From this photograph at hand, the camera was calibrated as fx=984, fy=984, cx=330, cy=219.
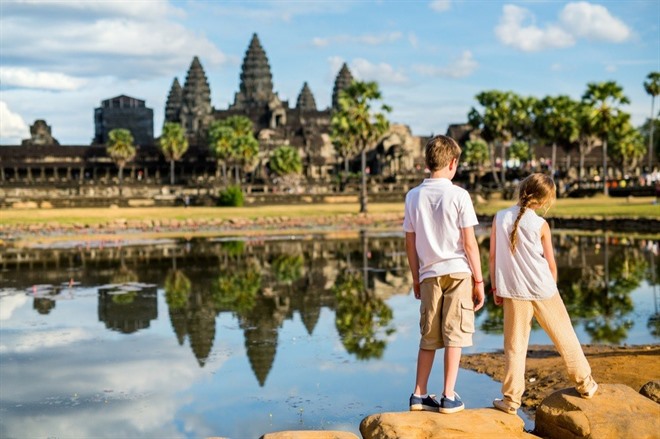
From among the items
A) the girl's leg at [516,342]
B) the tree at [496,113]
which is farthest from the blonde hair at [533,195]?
the tree at [496,113]

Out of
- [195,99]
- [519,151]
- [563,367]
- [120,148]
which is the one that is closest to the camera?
[563,367]

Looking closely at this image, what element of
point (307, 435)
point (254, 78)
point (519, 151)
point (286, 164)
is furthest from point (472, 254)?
point (254, 78)

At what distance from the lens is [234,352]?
45.4 feet

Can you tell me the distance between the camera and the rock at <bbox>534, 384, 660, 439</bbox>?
779 cm

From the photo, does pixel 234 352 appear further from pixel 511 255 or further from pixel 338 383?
pixel 511 255

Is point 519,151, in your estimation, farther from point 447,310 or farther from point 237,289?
point 447,310

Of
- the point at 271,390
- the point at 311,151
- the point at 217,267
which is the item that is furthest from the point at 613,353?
the point at 311,151

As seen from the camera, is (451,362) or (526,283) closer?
(451,362)

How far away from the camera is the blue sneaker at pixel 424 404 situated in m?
8.17

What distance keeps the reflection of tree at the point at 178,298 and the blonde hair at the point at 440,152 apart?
7729 millimetres

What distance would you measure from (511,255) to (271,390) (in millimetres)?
4211

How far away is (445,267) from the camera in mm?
8094

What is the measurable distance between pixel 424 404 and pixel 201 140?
401 ft

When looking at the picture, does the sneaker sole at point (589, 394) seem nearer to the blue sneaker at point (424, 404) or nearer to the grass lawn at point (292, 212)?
the blue sneaker at point (424, 404)
